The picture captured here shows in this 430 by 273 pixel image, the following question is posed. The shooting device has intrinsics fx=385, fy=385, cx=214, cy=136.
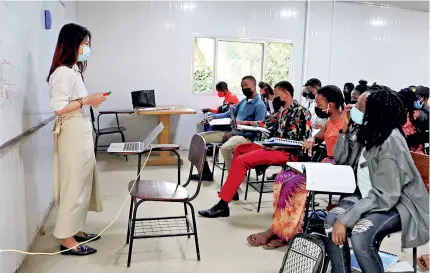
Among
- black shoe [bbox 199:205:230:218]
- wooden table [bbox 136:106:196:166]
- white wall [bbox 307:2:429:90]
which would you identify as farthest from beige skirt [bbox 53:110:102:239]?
white wall [bbox 307:2:429:90]

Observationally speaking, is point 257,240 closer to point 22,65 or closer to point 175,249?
point 175,249

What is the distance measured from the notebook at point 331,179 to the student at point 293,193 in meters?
0.44

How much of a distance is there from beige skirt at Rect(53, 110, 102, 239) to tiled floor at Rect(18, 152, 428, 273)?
22cm

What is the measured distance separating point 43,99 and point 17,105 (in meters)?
0.80

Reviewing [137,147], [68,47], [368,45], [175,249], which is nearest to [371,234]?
[175,249]

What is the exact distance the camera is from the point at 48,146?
3.15m

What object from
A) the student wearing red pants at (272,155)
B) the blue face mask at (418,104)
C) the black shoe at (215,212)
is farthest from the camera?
the blue face mask at (418,104)

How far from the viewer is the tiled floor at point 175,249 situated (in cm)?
234

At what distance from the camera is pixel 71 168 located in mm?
2391

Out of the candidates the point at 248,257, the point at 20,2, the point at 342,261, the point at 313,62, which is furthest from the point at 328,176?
the point at 313,62

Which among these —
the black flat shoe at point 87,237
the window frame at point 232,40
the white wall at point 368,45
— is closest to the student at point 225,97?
the window frame at point 232,40

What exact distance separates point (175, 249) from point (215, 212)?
2.19 feet

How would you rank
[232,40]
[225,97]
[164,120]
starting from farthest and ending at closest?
[232,40] < [225,97] < [164,120]

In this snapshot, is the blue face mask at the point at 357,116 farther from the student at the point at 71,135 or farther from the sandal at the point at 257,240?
the student at the point at 71,135
